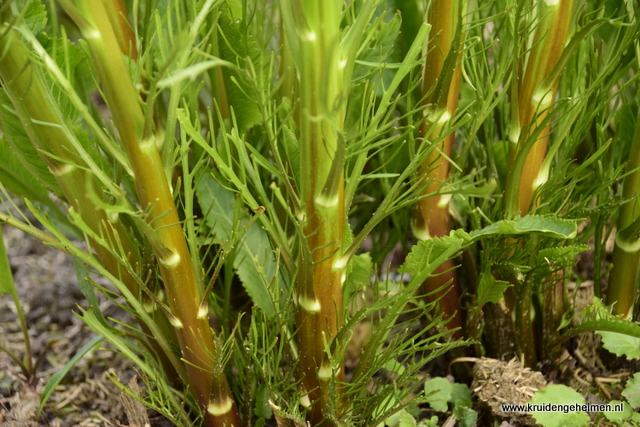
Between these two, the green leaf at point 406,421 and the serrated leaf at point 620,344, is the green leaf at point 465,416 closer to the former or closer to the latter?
the green leaf at point 406,421

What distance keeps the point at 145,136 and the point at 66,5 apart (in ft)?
0.40

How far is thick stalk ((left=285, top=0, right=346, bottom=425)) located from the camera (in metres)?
0.43

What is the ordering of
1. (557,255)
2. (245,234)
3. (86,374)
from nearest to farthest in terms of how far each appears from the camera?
(557,255) → (245,234) → (86,374)

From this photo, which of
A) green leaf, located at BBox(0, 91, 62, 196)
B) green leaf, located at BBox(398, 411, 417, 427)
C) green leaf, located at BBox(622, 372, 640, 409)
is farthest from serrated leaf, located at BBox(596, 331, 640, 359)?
green leaf, located at BBox(0, 91, 62, 196)

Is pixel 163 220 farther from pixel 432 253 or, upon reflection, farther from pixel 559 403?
pixel 559 403

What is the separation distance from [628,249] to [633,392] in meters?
0.18

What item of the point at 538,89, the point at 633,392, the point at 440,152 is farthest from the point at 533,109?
the point at 633,392

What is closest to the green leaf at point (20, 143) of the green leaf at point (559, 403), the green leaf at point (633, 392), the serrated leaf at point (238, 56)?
the serrated leaf at point (238, 56)

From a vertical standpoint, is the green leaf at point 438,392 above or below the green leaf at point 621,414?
above

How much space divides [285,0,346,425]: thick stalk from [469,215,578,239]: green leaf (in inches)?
6.4

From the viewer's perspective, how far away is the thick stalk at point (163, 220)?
42 centimetres

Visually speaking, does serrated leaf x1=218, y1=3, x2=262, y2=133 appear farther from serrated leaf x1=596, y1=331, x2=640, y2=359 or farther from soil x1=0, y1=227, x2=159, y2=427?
serrated leaf x1=596, y1=331, x2=640, y2=359

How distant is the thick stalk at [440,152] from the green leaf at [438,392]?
0.26ft

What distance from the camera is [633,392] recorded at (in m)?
0.69
